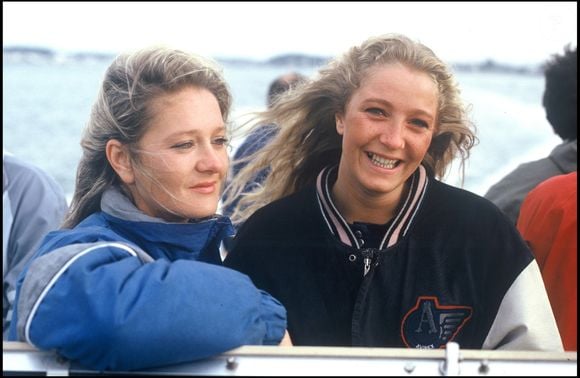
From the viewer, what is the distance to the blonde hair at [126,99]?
6.02ft

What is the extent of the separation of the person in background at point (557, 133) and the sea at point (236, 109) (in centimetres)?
7

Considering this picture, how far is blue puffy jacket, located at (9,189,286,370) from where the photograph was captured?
1.41m

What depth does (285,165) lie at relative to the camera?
2.38 m

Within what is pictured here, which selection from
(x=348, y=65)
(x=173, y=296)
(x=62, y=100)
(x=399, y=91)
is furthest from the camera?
(x=62, y=100)

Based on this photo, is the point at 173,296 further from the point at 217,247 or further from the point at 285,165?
the point at 285,165

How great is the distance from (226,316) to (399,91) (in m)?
0.77

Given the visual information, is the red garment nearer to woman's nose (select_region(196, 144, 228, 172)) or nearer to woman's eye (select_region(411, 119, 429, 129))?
woman's eye (select_region(411, 119, 429, 129))

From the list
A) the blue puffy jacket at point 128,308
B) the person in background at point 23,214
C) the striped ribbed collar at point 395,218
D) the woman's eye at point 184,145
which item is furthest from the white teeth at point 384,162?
the person in background at point 23,214

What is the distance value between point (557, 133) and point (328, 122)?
1023 mm

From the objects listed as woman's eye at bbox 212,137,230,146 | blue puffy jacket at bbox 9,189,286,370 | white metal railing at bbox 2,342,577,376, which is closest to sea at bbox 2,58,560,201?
woman's eye at bbox 212,137,230,146

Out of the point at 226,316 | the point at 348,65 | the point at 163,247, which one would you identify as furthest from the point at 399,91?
the point at 226,316

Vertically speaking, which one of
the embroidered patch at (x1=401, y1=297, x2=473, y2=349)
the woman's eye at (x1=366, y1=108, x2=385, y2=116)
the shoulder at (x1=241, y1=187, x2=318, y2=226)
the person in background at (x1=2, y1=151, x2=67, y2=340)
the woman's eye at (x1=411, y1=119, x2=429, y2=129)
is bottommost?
the person in background at (x1=2, y1=151, x2=67, y2=340)

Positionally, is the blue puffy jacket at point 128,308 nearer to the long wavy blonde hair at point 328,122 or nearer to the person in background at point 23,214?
the long wavy blonde hair at point 328,122

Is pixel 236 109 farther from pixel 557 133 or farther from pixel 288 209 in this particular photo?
pixel 557 133
